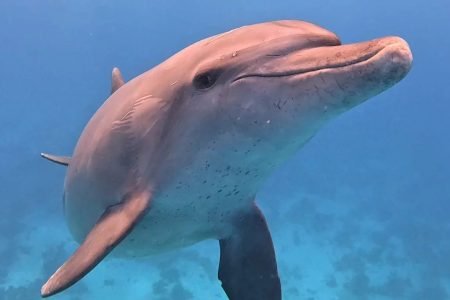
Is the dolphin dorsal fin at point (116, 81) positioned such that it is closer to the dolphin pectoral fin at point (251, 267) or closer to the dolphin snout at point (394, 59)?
the dolphin pectoral fin at point (251, 267)

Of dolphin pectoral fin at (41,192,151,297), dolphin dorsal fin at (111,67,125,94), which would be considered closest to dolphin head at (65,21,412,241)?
dolphin pectoral fin at (41,192,151,297)

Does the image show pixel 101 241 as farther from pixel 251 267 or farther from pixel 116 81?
pixel 116 81

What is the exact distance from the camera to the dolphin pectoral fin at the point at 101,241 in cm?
320

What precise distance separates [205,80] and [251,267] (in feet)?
6.42

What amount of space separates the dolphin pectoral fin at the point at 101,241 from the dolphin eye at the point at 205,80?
0.80 metres

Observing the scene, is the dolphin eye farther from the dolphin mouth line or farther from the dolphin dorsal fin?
the dolphin dorsal fin

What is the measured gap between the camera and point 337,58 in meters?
2.45

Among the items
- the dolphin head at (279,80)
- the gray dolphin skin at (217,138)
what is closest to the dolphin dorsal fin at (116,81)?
the gray dolphin skin at (217,138)

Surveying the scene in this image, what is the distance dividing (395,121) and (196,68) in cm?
4687

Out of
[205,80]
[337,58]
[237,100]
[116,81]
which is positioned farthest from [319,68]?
[116,81]

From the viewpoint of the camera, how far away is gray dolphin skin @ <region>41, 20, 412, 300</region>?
2570 millimetres

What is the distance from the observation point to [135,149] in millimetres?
3545

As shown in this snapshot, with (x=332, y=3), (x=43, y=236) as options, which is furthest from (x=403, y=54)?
(x=332, y=3)

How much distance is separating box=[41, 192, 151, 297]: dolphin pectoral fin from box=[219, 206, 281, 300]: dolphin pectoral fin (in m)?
1.17
